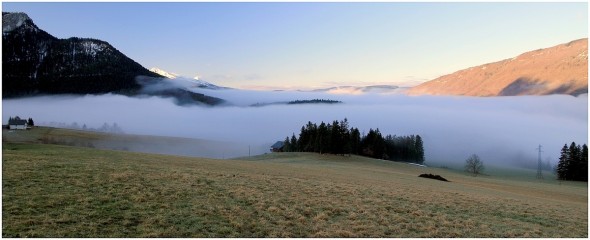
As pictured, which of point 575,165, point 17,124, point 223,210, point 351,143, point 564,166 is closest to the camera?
Result: point 223,210

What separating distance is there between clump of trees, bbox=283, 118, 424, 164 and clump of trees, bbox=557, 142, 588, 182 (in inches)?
1850

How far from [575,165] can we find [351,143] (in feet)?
190

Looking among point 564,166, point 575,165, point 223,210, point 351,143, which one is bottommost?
point 564,166

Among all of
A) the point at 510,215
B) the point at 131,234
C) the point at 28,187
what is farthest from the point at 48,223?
the point at 510,215

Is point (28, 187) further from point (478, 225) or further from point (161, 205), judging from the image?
point (478, 225)

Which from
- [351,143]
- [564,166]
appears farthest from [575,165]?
[351,143]

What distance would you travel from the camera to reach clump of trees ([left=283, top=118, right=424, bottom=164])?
106 meters

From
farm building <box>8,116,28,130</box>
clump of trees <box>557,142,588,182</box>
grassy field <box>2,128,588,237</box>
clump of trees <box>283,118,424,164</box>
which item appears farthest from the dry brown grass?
farm building <box>8,116,28,130</box>

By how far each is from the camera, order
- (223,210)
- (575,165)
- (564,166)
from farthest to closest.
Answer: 1. (564,166)
2. (575,165)
3. (223,210)

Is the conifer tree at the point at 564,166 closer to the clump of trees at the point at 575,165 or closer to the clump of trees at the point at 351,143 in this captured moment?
the clump of trees at the point at 575,165

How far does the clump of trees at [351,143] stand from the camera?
4161 inches

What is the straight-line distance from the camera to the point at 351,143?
348ft

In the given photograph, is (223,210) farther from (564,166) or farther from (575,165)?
(564,166)

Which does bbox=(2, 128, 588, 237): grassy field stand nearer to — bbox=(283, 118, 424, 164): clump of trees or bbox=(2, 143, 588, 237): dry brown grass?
bbox=(2, 143, 588, 237): dry brown grass
